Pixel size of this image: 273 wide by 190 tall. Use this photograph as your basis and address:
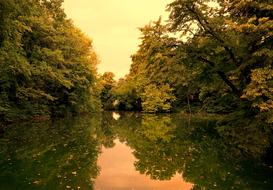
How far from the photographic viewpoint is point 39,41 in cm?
3734

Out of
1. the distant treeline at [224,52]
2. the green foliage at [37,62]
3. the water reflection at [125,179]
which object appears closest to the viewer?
the water reflection at [125,179]

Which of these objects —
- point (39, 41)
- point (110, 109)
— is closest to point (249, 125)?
point (39, 41)

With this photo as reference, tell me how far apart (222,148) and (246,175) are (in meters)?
6.75

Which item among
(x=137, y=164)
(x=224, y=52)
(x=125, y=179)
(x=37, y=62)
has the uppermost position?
(x=37, y=62)

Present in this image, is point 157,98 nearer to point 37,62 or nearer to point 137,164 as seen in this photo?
point 37,62

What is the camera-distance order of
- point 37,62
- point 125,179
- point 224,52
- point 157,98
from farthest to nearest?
point 157,98 < point 37,62 < point 224,52 < point 125,179

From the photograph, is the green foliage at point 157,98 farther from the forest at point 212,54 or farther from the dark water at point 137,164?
Answer: the dark water at point 137,164

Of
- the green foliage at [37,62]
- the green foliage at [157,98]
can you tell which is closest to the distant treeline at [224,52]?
the green foliage at [37,62]

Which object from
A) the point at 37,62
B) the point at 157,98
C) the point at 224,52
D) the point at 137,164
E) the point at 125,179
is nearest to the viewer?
the point at 125,179

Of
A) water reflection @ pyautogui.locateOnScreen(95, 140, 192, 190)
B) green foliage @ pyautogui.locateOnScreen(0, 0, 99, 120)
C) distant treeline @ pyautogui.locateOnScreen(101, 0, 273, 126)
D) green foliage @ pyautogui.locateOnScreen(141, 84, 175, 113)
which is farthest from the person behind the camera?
green foliage @ pyautogui.locateOnScreen(141, 84, 175, 113)

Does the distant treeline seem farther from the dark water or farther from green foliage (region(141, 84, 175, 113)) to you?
green foliage (region(141, 84, 175, 113))

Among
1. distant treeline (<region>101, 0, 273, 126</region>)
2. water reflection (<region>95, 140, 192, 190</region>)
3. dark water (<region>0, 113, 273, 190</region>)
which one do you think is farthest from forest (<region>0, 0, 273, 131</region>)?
water reflection (<region>95, 140, 192, 190</region>)

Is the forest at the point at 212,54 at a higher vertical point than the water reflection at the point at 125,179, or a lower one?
higher

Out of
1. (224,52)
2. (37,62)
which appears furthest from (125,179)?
(37,62)
